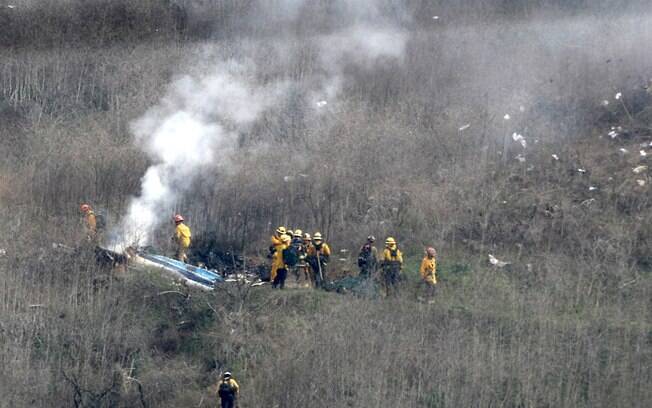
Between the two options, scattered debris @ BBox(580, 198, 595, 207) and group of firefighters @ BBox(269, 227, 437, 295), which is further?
scattered debris @ BBox(580, 198, 595, 207)

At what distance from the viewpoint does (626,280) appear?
21031mm

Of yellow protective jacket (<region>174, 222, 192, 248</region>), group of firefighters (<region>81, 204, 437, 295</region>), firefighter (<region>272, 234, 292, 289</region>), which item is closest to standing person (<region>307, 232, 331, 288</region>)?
group of firefighters (<region>81, 204, 437, 295</region>)

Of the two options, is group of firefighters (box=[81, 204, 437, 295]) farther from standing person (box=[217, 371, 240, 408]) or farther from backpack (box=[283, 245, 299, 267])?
standing person (box=[217, 371, 240, 408])

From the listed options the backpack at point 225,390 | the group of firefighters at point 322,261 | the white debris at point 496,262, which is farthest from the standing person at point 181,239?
the white debris at point 496,262

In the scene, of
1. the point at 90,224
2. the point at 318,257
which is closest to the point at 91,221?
the point at 90,224

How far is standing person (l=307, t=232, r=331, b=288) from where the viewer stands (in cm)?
2105

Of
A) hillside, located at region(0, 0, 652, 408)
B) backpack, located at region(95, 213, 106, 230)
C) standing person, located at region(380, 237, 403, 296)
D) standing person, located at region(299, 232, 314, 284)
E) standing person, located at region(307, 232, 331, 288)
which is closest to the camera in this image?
hillside, located at region(0, 0, 652, 408)

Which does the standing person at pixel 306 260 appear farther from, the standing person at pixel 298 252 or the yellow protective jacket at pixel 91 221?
the yellow protective jacket at pixel 91 221

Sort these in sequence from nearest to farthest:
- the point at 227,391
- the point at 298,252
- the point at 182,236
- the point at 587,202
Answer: the point at 227,391 < the point at 298,252 < the point at 182,236 < the point at 587,202

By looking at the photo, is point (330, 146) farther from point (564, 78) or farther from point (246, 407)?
point (246, 407)

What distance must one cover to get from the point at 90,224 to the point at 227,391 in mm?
5450

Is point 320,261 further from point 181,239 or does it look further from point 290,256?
point 181,239

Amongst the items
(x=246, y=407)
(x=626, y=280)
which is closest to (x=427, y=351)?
(x=246, y=407)

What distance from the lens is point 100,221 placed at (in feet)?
73.4
